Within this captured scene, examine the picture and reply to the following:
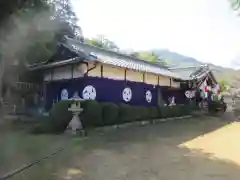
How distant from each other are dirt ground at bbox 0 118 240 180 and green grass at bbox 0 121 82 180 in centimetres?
2

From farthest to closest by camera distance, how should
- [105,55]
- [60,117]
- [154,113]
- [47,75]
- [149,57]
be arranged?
[149,57], [105,55], [154,113], [47,75], [60,117]

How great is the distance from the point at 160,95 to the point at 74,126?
29.5 ft

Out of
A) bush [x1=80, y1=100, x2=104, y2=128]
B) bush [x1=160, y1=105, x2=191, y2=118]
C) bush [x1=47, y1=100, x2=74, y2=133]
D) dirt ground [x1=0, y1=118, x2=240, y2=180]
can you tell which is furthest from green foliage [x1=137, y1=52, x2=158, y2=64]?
dirt ground [x1=0, y1=118, x2=240, y2=180]

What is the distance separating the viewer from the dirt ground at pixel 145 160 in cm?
535

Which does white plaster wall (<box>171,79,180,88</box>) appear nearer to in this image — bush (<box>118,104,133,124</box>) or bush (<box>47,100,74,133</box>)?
bush (<box>118,104,133,124</box>)

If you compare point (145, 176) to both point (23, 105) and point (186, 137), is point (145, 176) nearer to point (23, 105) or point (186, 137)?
point (186, 137)

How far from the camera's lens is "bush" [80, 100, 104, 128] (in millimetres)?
11188

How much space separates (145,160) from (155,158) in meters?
0.33

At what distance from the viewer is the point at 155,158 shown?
22.3 feet

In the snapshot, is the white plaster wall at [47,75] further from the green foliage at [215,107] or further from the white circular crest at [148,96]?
the green foliage at [215,107]

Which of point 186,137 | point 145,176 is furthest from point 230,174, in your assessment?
point 186,137

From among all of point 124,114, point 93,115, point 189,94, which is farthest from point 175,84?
point 93,115

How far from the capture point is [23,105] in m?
16.4

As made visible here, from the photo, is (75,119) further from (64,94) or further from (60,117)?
(64,94)
